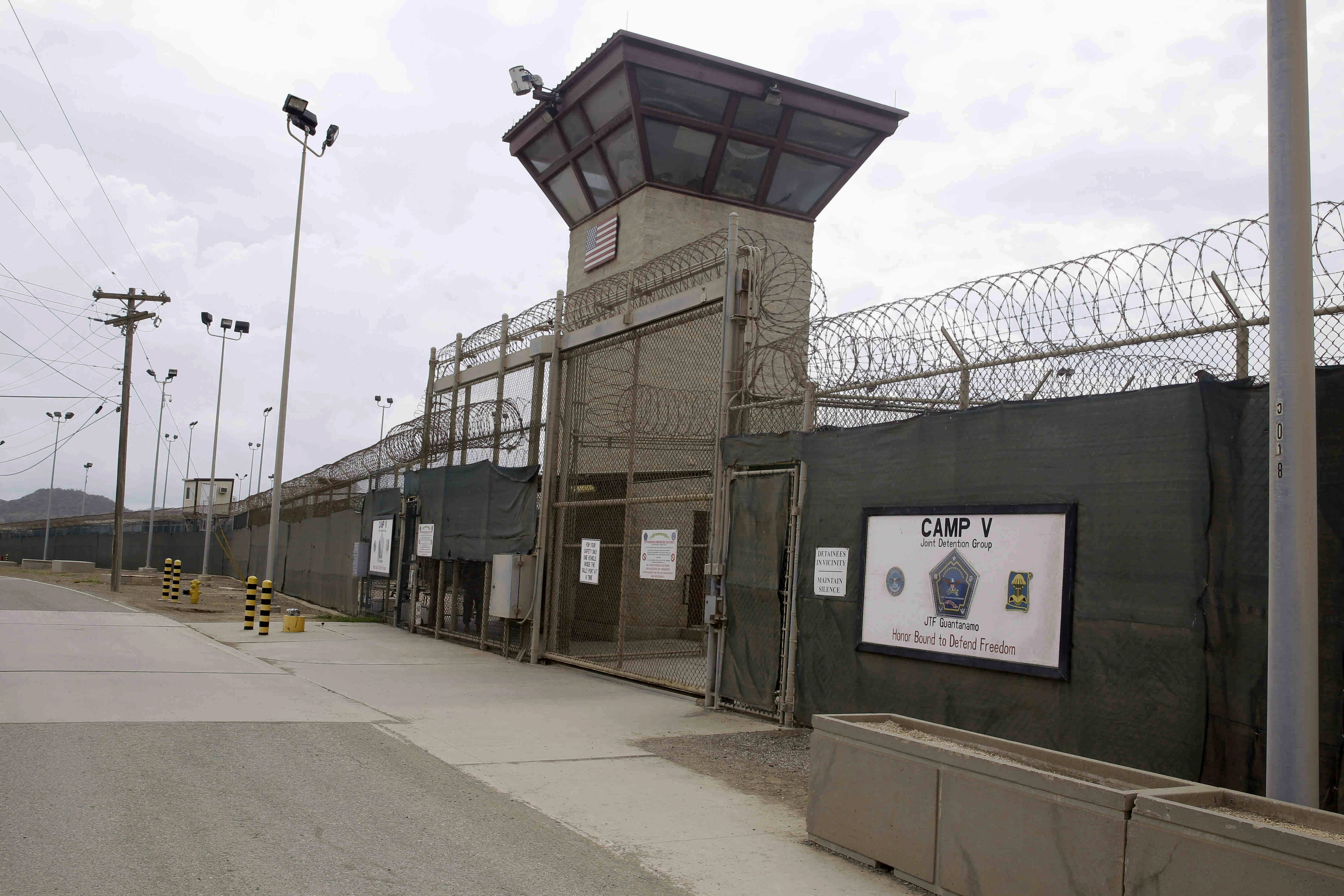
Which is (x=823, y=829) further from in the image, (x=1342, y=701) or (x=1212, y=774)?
(x=1342, y=701)

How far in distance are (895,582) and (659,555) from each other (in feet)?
13.6

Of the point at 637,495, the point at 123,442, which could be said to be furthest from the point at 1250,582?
the point at 123,442

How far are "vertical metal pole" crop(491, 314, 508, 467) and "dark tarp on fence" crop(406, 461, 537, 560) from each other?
0.41 meters

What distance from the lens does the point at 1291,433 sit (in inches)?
182

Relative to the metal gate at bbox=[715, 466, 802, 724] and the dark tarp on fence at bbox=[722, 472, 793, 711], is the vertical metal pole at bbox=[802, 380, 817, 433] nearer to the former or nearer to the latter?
the metal gate at bbox=[715, 466, 802, 724]

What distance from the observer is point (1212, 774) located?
19.1 feet

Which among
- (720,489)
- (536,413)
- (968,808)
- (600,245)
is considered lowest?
(968,808)

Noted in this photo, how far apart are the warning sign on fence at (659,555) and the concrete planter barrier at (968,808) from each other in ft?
18.6

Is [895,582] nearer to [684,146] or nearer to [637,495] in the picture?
[637,495]

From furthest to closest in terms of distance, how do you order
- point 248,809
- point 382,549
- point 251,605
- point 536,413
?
point 382,549
point 251,605
point 536,413
point 248,809

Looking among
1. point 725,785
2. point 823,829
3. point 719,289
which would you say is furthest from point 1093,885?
point 719,289

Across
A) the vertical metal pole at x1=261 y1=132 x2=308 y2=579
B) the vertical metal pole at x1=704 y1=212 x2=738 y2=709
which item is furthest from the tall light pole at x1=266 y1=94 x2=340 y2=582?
the vertical metal pole at x1=704 y1=212 x2=738 y2=709

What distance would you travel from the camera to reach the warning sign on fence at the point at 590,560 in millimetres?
13758

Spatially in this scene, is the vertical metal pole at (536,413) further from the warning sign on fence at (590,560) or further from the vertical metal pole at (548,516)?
the warning sign on fence at (590,560)
